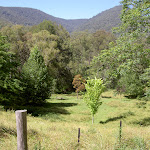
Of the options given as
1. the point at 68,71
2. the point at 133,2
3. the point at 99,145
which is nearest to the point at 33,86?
the point at 133,2

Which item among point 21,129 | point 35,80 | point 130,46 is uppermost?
point 130,46

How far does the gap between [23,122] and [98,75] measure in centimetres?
4254

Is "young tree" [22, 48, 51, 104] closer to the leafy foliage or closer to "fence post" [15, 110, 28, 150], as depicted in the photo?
the leafy foliage

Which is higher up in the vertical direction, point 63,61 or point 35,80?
point 63,61

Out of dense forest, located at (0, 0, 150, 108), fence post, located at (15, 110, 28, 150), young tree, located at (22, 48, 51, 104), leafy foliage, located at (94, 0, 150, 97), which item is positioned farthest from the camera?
young tree, located at (22, 48, 51, 104)

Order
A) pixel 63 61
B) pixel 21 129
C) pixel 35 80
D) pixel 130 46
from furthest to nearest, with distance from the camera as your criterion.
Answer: pixel 63 61 < pixel 35 80 < pixel 130 46 < pixel 21 129

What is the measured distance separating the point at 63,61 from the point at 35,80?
20210 mm

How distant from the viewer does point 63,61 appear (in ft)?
143

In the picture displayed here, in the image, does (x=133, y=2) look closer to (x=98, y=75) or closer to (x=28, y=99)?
(x=28, y=99)

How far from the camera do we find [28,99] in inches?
966

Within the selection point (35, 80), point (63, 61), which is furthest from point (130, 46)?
point (63, 61)

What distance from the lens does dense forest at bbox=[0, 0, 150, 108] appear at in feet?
34.8

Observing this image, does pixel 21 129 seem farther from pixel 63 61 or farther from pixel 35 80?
pixel 63 61

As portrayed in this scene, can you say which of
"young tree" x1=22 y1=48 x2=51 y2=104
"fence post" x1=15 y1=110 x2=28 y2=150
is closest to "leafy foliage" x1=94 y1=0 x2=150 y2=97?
"fence post" x1=15 y1=110 x2=28 y2=150
